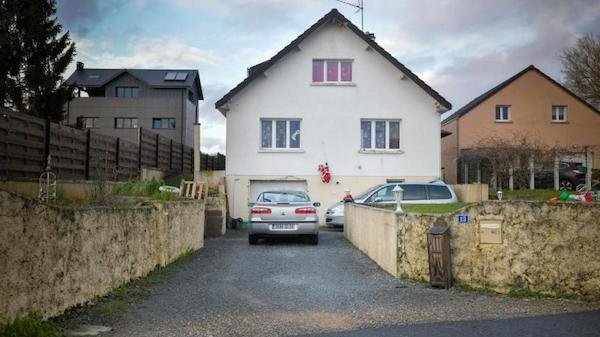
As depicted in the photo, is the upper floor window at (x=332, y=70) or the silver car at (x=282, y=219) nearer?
the silver car at (x=282, y=219)

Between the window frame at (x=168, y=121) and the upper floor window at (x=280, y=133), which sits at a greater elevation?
the window frame at (x=168, y=121)

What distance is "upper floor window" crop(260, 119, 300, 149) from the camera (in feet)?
80.9

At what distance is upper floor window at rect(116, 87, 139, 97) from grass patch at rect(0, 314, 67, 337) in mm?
47346

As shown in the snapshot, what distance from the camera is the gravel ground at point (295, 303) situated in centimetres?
678

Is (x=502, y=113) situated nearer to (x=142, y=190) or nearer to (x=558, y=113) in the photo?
(x=558, y=113)

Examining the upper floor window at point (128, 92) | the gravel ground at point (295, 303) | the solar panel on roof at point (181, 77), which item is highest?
the solar panel on roof at point (181, 77)

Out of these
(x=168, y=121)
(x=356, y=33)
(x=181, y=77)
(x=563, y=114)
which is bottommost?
(x=563, y=114)

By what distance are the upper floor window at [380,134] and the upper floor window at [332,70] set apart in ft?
6.84

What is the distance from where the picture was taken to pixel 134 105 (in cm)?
4919

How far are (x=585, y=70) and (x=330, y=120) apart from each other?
23.8 metres

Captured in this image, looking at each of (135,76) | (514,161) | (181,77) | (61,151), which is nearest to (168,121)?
(181,77)

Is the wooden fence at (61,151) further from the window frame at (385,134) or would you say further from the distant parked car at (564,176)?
the distant parked car at (564,176)

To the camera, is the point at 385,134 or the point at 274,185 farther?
the point at 385,134

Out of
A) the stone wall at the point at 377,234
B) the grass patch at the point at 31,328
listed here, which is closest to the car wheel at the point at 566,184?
the stone wall at the point at 377,234
